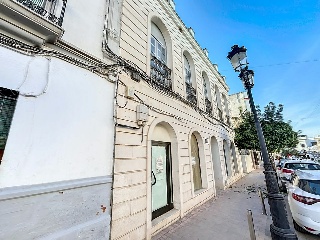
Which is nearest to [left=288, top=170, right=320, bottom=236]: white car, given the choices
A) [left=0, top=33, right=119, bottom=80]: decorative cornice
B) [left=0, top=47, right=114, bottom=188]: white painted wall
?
[left=0, top=47, right=114, bottom=188]: white painted wall

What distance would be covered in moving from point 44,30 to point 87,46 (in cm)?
93

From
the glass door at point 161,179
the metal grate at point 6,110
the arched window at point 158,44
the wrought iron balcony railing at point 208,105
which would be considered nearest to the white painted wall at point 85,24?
the metal grate at point 6,110

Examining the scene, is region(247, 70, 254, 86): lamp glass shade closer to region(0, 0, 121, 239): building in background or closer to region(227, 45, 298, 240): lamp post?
region(227, 45, 298, 240): lamp post

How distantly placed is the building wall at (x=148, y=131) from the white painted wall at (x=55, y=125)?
1.59 feet

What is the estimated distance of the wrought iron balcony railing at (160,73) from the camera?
5.61m

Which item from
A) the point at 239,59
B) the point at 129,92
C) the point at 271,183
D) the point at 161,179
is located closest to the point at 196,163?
the point at 161,179

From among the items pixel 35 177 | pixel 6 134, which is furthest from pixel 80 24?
pixel 35 177

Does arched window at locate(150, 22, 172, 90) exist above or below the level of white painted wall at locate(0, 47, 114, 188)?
above

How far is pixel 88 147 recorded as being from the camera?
9.99ft

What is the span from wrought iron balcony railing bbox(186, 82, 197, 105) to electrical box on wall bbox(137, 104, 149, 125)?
3.64 metres

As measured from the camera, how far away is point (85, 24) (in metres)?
3.49

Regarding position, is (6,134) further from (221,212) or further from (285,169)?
(285,169)

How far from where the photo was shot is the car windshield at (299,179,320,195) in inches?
143

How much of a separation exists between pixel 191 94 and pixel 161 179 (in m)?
4.37
